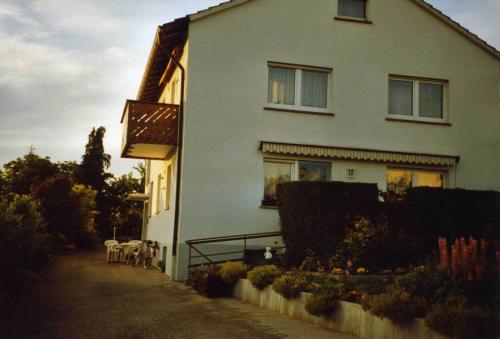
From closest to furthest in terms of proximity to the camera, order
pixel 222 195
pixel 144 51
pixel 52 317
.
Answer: pixel 52 317 → pixel 222 195 → pixel 144 51

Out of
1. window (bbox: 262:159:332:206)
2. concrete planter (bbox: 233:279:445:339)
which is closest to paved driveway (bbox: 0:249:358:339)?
concrete planter (bbox: 233:279:445:339)

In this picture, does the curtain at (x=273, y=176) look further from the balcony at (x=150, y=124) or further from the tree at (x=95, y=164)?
the tree at (x=95, y=164)

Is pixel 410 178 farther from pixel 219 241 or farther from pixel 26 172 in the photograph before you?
pixel 26 172

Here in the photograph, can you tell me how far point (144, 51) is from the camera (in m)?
22.4

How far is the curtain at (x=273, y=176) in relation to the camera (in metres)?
17.7

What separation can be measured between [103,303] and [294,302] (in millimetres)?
4129

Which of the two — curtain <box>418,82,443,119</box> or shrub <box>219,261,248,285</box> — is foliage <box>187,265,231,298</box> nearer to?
shrub <box>219,261,248,285</box>

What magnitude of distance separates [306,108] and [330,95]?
0.89m

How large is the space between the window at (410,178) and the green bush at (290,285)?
8210 mm

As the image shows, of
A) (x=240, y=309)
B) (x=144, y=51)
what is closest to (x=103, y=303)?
(x=240, y=309)

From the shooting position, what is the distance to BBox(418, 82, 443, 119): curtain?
19.4 meters

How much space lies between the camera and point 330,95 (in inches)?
730

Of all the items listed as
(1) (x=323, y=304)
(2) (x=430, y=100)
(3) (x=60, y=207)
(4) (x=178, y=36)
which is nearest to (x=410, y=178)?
(2) (x=430, y=100)

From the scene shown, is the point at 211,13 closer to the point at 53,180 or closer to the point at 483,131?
the point at 483,131
